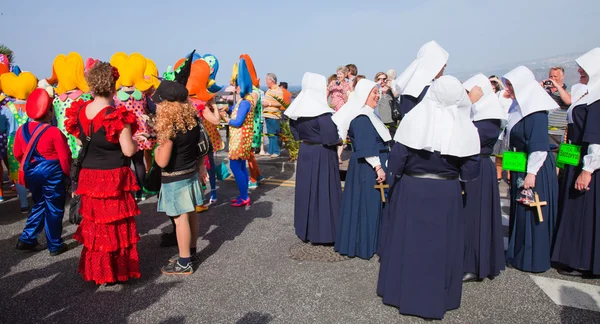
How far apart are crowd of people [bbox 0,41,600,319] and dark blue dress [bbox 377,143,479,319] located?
11 millimetres

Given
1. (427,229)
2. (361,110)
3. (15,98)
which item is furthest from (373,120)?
(15,98)

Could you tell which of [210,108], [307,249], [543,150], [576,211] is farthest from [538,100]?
[210,108]

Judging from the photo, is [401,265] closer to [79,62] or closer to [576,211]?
[576,211]

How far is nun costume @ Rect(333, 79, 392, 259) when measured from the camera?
4.21 m

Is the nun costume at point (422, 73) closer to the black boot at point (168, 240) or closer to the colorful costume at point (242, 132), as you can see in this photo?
the colorful costume at point (242, 132)

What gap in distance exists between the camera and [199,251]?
16.1ft

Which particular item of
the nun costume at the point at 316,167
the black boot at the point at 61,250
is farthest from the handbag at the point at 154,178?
the nun costume at the point at 316,167

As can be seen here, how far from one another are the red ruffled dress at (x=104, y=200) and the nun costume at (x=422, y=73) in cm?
276

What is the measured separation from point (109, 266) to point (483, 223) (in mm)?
3498

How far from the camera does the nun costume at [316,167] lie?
4781 millimetres

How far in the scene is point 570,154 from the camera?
4.25m

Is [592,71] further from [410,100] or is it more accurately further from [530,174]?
[410,100]

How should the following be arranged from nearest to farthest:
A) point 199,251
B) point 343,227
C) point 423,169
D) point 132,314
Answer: point 423,169 → point 132,314 → point 343,227 → point 199,251

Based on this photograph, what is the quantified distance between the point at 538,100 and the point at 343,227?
7.45ft
